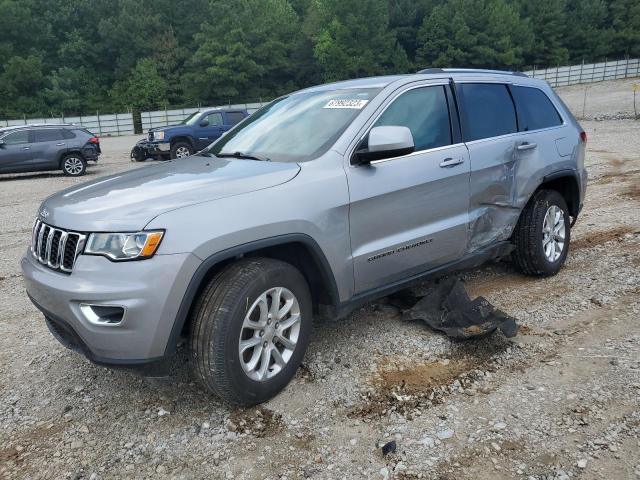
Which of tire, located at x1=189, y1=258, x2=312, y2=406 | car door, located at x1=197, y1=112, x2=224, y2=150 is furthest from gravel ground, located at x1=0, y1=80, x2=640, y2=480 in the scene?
car door, located at x1=197, y1=112, x2=224, y2=150

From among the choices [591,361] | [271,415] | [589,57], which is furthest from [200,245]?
[589,57]

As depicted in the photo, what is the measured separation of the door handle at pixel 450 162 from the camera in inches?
151

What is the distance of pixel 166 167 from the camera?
366 centimetres

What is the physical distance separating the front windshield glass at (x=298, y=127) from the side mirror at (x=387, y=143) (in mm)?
274

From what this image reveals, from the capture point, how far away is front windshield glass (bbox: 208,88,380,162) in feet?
11.6

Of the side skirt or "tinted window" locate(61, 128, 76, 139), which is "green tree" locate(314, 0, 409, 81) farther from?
the side skirt

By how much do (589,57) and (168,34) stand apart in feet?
174

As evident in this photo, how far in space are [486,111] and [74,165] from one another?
1439 centimetres

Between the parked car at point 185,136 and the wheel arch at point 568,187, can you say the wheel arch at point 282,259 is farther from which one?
the parked car at point 185,136

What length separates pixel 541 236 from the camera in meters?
4.73

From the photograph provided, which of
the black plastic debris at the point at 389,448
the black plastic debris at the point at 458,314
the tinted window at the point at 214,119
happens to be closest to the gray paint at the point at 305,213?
the black plastic debris at the point at 458,314

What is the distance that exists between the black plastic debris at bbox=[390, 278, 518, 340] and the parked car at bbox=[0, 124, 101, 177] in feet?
46.8

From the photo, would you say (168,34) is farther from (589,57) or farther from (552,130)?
(552,130)

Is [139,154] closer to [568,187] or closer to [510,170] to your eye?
[568,187]
